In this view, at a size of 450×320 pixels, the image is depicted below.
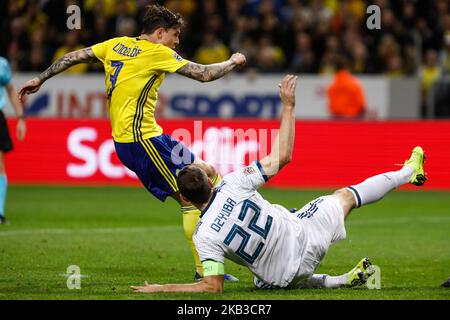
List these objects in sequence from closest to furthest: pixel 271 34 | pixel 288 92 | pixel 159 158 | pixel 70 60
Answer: pixel 288 92 → pixel 159 158 → pixel 70 60 → pixel 271 34

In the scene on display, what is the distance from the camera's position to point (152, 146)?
30.7 ft

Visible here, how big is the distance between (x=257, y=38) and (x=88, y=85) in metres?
3.88

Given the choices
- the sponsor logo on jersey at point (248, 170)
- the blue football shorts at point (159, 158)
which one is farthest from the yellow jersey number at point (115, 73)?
the sponsor logo on jersey at point (248, 170)

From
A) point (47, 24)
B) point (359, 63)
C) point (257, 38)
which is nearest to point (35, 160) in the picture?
point (47, 24)

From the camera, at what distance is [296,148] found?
19125mm

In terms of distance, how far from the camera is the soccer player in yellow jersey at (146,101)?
367 inches

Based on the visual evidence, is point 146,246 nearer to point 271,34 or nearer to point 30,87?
point 30,87

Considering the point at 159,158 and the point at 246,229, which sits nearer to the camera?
the point at 246,229

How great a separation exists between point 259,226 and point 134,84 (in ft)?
7.16

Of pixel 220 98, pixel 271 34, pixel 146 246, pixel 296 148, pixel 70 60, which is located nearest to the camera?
pixel 70 60

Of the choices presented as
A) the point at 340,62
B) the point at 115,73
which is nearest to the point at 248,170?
the point at 115,73

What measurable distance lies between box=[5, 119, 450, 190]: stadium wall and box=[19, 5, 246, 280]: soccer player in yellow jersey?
30.3ft
